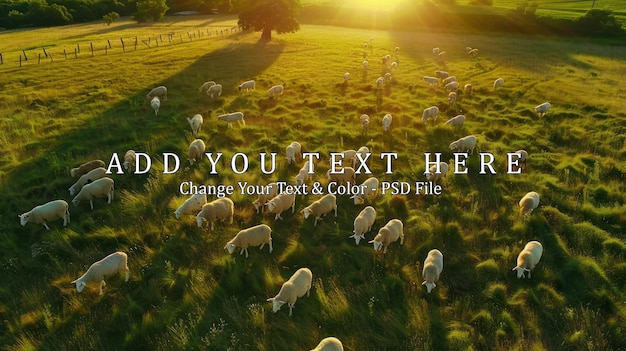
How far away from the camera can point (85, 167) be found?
12969 mm

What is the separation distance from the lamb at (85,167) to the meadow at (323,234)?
33cm

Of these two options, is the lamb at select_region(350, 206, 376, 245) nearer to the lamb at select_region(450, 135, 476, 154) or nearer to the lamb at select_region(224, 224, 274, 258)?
the lamb at select_region(224, 224, 274, 258)

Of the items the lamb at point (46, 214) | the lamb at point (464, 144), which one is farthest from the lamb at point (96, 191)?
the lamb at point (464, 144)

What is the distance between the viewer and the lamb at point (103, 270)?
8.06m

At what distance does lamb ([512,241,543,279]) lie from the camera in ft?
27.3

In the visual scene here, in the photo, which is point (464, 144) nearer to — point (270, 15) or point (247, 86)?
point (247, 86)

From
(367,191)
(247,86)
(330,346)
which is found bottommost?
(330,346)

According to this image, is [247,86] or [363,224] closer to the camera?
[363,224]

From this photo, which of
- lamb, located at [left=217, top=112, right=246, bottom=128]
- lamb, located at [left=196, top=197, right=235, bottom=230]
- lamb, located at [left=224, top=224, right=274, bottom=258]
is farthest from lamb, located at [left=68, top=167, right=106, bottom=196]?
lamb, located at [left=217, top=112, right=246, bottom=128]

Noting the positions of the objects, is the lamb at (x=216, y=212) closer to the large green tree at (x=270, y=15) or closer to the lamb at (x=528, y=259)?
the lamb at (x=528, y=259)

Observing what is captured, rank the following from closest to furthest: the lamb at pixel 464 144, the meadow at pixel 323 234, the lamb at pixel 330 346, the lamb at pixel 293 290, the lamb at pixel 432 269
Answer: the lamb at pixel 330 346
the meadow at pixel 323 234
the lamb at pixel 293 290
the lamb at pixel 432 269
the lamb at pixel 464 144

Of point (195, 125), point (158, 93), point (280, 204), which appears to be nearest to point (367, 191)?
point (280, 204)

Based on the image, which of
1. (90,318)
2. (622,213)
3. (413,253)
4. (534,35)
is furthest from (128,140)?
(534,35)

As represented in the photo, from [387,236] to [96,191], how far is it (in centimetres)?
850
